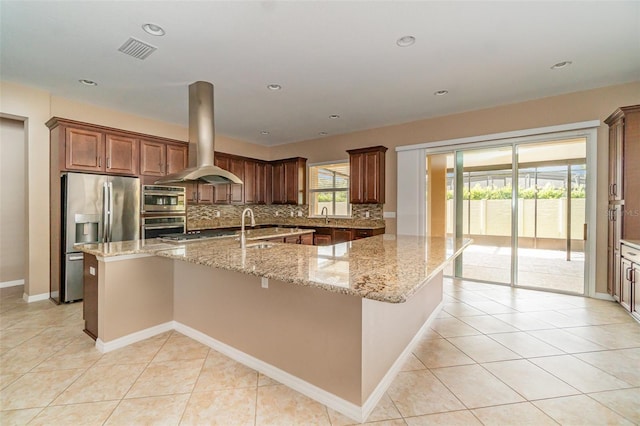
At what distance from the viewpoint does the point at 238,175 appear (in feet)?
19.6

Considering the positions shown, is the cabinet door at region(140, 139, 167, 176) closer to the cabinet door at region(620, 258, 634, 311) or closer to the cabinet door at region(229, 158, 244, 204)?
the cabinet door at region(229, 158, 244, 204)

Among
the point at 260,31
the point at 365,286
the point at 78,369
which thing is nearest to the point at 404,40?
the point at 260,31

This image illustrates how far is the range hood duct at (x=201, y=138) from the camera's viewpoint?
3172mm

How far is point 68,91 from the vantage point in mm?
3721

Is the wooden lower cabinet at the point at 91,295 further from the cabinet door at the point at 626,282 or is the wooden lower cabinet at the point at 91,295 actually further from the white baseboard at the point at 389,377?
the cabinet door at the point at 626,282

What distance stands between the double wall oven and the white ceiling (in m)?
1.29

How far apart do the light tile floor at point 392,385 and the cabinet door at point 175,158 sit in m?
2.57

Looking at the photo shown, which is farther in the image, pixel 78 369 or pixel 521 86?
pixel 521 86

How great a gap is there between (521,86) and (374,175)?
2432mm

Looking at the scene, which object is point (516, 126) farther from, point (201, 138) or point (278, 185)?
point (278, 185)

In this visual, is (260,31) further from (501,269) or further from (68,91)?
(501,269)

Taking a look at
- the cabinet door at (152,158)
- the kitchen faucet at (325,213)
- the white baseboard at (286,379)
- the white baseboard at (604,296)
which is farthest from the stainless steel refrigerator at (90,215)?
the white baseboard at (604,296)

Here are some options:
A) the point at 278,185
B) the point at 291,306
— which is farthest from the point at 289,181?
the point at 291,306

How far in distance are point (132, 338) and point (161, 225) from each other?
223 cm
